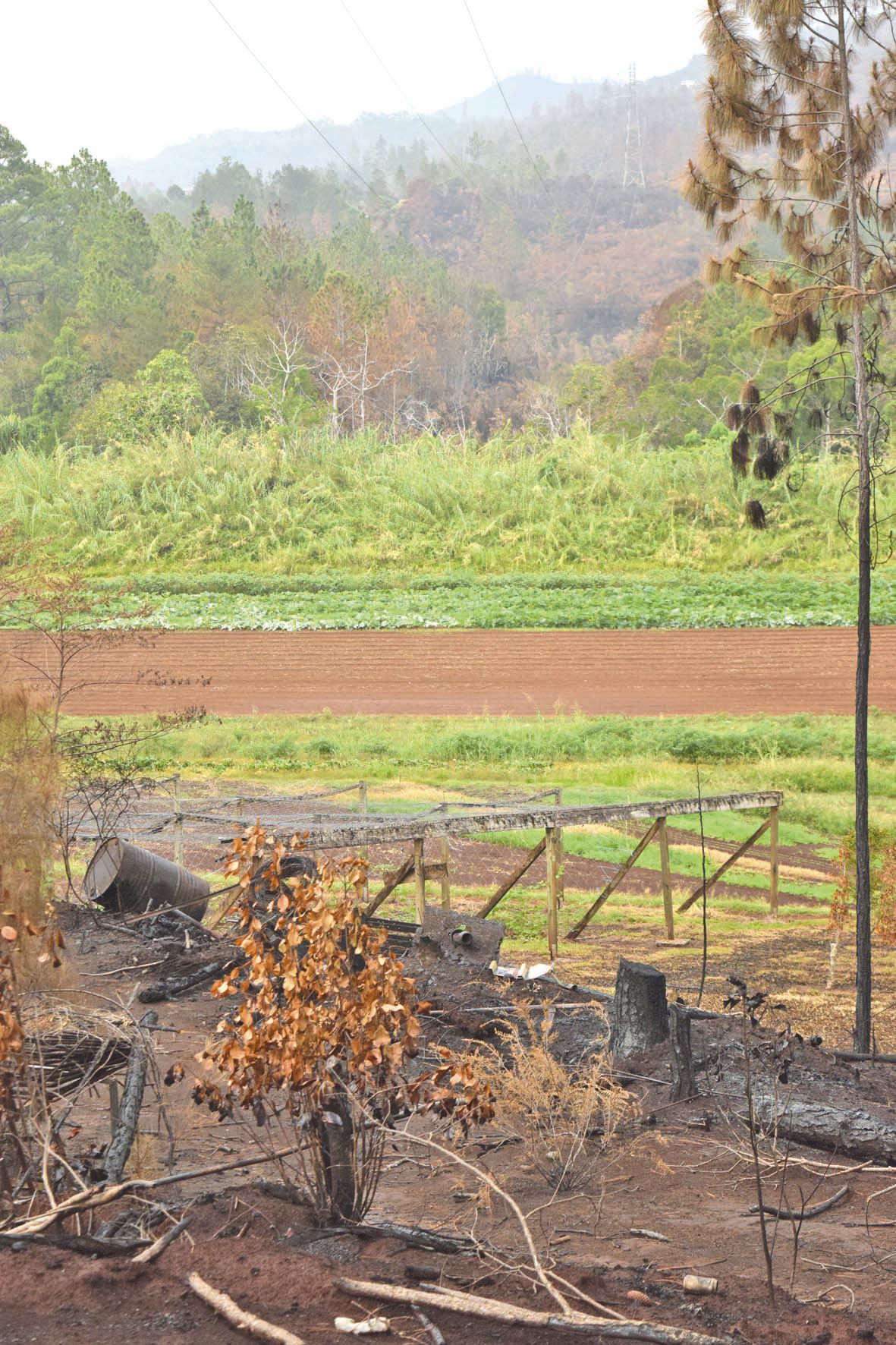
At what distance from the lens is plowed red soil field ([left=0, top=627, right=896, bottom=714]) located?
28719 millimetres

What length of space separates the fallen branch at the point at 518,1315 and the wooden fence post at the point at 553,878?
8.17m

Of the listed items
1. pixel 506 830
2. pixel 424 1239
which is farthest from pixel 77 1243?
pixel 506 830

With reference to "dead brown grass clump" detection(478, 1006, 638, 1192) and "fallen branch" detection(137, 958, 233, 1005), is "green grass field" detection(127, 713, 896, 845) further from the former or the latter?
"dead brown grass clump" detection(478, 1006, 638, 1192)

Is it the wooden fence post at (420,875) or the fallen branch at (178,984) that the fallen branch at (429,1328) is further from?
the wooden fence post at (420,875)

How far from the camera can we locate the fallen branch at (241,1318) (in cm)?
388

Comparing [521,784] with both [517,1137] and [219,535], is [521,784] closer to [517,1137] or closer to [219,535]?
[517,1137]

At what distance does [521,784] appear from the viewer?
70.0 ft

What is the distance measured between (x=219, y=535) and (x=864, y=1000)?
37.3 meters

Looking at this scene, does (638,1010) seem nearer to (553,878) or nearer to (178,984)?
(178,984)

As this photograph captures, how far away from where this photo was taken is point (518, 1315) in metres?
4.01

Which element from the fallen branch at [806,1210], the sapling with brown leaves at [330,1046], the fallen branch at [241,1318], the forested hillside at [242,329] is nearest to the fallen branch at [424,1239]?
the sapling with brown leaves at [330,1046]

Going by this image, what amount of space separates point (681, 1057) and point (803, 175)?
756cm

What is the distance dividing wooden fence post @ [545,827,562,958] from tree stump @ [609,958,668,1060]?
428 cm

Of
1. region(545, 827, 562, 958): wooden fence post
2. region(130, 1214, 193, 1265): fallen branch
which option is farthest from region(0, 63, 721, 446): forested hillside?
region(130, 1214, 193, 1265): fallen branch
